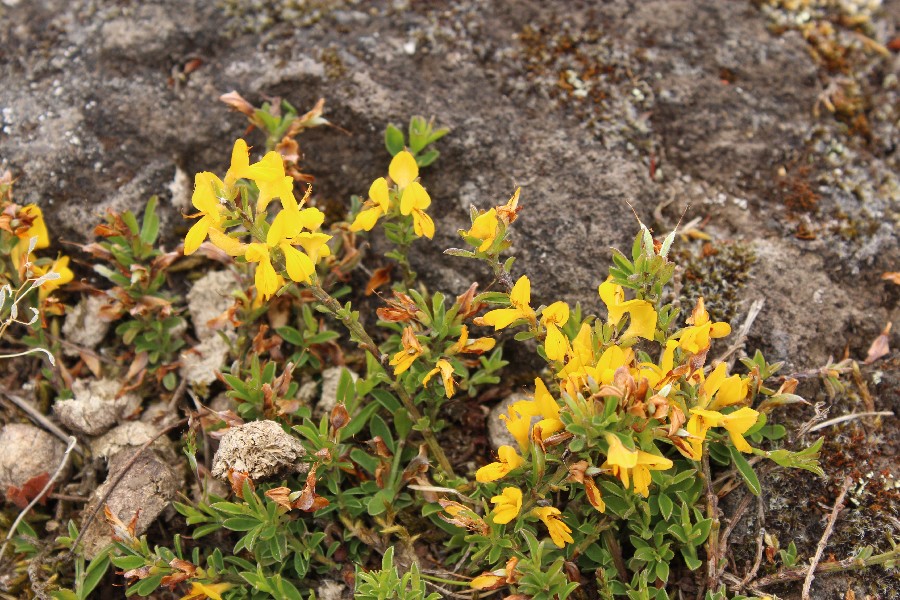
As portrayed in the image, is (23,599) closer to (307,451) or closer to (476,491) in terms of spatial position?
(307,451)

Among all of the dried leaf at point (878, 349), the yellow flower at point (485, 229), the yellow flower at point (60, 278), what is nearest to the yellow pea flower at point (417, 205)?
the yellow flower at point (485, 229)

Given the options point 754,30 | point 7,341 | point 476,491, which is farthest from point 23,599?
point 754,30

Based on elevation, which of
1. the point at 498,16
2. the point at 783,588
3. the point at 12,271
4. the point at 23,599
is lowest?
the point at 23,599

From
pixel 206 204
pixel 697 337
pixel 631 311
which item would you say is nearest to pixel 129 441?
pixel 206 204

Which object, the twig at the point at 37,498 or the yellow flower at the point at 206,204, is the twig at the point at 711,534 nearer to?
the yellow flower at the point at 206,204

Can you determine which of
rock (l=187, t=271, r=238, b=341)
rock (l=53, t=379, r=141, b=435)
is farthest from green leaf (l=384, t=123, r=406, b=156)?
rock (l=53, t=379, r=141, b=435)

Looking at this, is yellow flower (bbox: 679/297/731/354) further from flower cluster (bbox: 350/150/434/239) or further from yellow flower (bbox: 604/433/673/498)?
flower cluster (bbox: 350/150/434/239)
